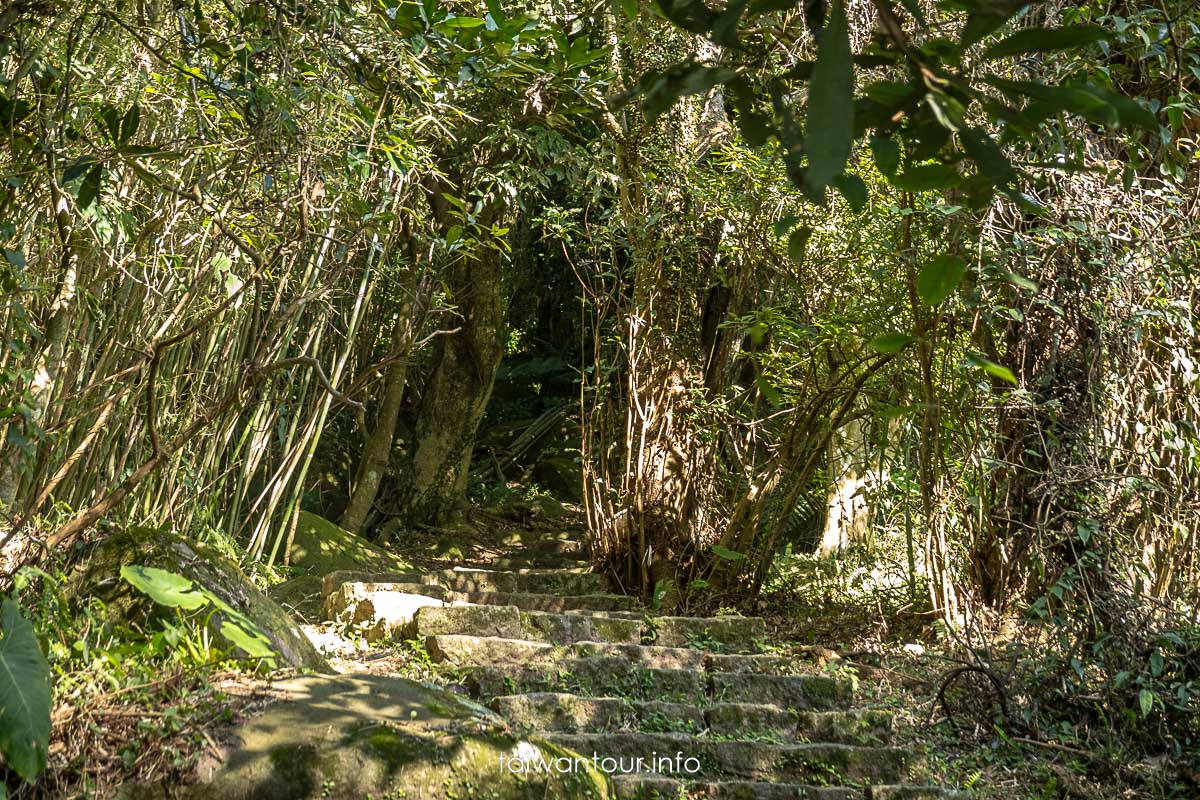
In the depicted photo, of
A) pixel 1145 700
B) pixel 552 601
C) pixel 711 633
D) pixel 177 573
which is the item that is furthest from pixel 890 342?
pixel 552 601

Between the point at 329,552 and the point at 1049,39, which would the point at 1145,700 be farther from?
the point at 329,552

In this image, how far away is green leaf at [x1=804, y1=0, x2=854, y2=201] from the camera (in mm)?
685

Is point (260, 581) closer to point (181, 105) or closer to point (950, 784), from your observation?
point (181, 105)

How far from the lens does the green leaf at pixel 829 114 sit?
685 mm

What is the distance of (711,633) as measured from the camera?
4.37m

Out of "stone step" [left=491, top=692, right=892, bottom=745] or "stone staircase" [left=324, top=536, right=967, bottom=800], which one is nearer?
"stone staircase" [left=324, top=536, right=967, bottom=800]

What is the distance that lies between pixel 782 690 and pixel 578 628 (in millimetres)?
936

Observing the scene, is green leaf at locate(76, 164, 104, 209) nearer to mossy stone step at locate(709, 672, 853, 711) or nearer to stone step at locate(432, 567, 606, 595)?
mossy stone step at locate(709, 672, 853, 711)

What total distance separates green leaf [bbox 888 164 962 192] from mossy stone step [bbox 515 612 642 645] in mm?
3426

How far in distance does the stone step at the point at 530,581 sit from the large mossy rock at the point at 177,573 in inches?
87.2

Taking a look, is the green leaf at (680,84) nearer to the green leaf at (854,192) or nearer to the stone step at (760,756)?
the green leaf at (854,192)

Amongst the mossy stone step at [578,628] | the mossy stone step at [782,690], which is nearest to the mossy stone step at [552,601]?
the mossy stone step at [578,628]

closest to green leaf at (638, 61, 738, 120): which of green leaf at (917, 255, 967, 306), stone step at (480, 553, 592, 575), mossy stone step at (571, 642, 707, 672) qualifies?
green leaf at (917, 255, 967, 306)

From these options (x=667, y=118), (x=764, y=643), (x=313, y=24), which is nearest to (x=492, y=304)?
(x=667, y=118)
